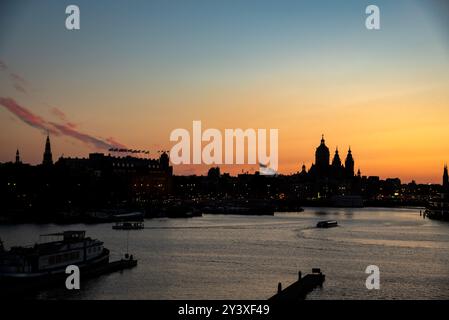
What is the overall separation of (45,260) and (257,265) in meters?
11.5

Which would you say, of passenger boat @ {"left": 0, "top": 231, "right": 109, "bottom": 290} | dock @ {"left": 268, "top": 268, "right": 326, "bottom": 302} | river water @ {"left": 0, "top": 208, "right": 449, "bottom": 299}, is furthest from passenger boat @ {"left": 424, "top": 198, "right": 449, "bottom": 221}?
passenger boat @ {"left": 0, "top": 231, "right": 109, "bottom": 290}

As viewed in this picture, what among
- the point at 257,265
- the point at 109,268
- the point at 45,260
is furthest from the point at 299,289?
the point at 45,260

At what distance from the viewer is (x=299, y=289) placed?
23.0m

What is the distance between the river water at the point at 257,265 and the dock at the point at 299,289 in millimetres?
392

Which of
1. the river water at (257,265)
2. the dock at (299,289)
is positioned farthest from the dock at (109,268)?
the dock at (299,289)

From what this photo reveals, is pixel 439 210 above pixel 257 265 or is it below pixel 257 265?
above

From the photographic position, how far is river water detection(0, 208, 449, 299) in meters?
24.8

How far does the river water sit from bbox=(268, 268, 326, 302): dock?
39cm

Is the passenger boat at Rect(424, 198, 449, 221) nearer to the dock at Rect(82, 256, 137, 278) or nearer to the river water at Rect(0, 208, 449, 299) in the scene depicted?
the river water at Rect(0, 208, 449, 299)

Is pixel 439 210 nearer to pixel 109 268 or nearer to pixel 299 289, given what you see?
pixel 109 268

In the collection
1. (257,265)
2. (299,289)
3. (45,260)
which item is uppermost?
(45,260)

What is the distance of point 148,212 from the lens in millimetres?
92875

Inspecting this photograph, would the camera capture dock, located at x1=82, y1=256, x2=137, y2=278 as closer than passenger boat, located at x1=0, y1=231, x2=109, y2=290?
No

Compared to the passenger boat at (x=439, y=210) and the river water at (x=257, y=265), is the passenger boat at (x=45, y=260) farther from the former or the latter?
the passenger boat at (x=439, y=210)
